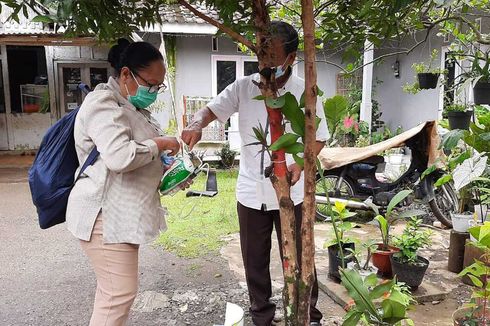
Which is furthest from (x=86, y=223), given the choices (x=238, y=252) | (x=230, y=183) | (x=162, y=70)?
(x=230, y=183)

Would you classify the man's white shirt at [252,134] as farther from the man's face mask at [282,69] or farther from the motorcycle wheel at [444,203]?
the motorcycle wheel at [444,203]

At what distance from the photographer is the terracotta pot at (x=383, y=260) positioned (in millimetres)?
3572

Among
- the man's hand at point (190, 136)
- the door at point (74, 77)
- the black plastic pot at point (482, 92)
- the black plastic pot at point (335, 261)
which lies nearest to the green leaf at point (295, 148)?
the man's hand at point (190, 136)

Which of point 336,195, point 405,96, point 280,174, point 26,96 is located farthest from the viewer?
point 26,96

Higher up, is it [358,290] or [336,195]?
[358,290]

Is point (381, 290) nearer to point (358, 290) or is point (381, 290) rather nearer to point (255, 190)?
point (358, 290)

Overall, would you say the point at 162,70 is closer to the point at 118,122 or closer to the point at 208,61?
the point at 118,122

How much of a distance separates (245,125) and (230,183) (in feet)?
17.2

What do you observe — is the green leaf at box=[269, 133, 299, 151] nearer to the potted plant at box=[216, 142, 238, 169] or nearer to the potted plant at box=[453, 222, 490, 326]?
the potted plant at box=[453, 222, 490, 326]

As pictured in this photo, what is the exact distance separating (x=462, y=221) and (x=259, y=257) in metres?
2.10

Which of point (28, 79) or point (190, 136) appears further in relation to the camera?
point (28, 79)

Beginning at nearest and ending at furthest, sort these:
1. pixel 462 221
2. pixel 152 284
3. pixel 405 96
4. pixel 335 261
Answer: pixel 335 261 < pixel 152 284 < pixel 462 221 < pixel 405 96

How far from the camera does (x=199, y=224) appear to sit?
5.55m

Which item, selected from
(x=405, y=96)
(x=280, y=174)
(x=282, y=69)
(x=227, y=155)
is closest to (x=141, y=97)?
(x=282, y=69)
